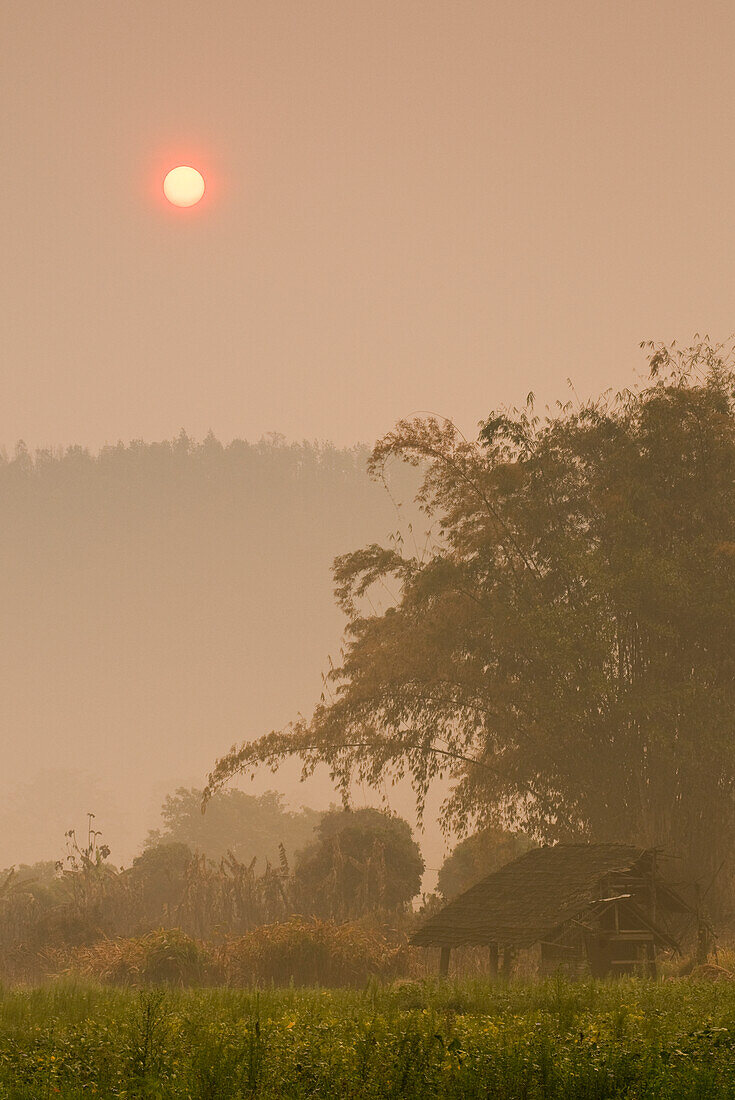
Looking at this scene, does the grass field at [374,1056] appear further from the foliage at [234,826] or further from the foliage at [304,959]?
the foliage at [234,826]

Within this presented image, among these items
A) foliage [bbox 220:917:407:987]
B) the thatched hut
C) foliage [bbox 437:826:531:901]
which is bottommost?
foliage [bbox 220:917:407:987]

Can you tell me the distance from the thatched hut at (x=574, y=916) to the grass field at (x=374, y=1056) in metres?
9.09

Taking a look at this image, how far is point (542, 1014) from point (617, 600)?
20908mm

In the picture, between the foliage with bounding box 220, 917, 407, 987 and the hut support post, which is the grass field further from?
the foliage with bounding box 220, 917, 407, 987

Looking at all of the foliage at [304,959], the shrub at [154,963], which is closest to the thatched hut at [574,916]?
the foliage at [304,959]

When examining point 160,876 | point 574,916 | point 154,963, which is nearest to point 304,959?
point 154,963

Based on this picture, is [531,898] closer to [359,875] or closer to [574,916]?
[574,916]

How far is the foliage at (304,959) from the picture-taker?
28.9 meters

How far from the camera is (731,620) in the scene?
114 feet

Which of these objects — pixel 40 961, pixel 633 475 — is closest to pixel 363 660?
pixel 633 475

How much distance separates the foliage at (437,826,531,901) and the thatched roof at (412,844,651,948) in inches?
368

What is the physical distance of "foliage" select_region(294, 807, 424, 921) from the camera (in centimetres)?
3806

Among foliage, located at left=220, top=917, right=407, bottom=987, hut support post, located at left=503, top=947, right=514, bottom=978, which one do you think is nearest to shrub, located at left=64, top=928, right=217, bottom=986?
foliage, located at left=220, top=917, right=407, bottom=987

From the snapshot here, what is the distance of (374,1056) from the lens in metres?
12.0
